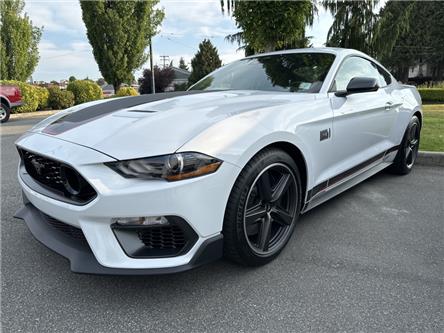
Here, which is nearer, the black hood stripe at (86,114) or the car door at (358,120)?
the black hood stripe at (86,114)

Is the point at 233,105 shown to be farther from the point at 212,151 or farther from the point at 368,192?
the point at 368,192

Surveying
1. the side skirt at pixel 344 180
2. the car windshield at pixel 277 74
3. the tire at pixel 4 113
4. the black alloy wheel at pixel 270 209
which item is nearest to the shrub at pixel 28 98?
the tire at pixel 4 113

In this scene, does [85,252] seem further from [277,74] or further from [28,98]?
[28,98]

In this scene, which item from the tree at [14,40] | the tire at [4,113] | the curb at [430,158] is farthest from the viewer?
the tree at [14,40]

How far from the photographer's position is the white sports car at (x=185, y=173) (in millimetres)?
1716

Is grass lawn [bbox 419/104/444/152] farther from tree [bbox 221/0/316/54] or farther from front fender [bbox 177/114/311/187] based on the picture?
front fender [bbox 177/114/311/187]

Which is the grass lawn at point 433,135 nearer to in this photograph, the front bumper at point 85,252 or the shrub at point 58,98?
the front bumper at point 85,252

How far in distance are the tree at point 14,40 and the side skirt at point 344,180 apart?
1780cm

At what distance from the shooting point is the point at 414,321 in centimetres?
175

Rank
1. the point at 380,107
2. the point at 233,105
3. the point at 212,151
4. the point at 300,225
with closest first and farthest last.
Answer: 1. the point at 212,151
2. the point at 233,105
3. the point at 300,225
4. the point at 380,107

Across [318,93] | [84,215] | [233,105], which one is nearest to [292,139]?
[233,105]

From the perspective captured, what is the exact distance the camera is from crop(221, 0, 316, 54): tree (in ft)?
23.7

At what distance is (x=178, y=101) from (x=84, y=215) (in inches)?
39.6

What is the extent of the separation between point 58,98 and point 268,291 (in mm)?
16019
